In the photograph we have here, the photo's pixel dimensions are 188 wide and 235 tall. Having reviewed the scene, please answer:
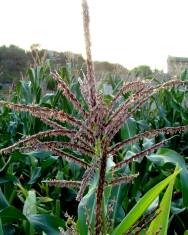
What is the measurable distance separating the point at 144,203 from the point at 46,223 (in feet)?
1.83

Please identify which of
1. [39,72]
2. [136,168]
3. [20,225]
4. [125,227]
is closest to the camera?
[125,227]

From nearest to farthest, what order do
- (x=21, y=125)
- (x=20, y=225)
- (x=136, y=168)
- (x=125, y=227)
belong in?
(x=125, y=227) → (x=20, y=225) → (x=136, y=168) → (x=21, y=125)

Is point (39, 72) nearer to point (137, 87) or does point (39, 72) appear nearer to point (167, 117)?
point (167, 117)

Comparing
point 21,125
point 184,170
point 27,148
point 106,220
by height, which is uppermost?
point 27,148

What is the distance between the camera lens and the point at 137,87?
0.70 meters

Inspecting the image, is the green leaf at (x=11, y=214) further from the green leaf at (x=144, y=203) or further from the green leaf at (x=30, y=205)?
the green leaf at (x=144, y=203)

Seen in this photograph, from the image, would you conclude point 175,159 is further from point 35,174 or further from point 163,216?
point 35,174

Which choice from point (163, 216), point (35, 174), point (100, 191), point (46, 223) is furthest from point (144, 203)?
point (35, 174)

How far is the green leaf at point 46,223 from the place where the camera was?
1415 millimetres

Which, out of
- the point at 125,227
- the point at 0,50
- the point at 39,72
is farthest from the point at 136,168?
the point at 0,50

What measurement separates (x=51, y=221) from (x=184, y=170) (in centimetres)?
47

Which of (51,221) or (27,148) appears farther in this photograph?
(51,221)

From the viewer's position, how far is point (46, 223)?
1423 mm

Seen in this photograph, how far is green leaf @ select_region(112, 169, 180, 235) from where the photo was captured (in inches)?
35.8
